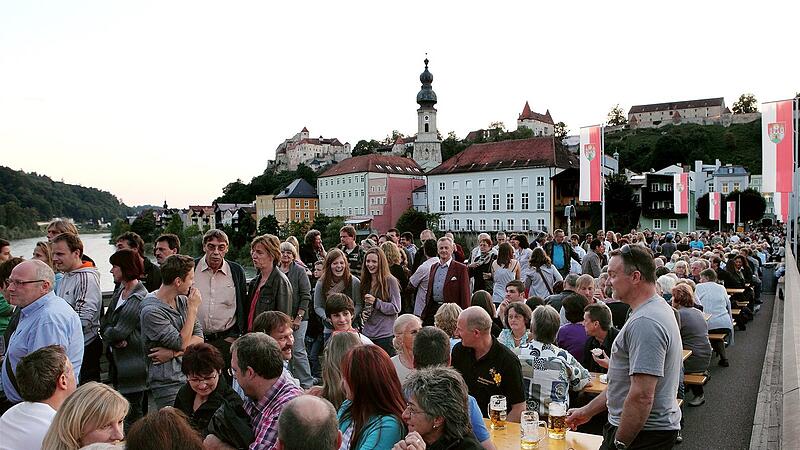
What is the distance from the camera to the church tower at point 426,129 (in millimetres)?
91312

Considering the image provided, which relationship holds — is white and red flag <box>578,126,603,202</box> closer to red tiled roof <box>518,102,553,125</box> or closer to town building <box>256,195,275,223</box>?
town building <box>256,195,275,223</box>

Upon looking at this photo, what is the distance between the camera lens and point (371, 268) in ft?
21.4

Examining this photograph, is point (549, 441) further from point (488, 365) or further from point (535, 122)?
point (535, 122)

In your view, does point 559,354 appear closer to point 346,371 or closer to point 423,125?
point 346,371

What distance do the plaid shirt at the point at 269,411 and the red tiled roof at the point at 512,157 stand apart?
61.3 meters

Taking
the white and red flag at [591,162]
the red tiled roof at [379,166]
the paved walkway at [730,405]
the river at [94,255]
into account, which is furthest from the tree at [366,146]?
the paved walkway at [730,405]

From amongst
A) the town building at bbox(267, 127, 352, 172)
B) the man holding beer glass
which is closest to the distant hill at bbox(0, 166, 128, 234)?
the man holding beer glass

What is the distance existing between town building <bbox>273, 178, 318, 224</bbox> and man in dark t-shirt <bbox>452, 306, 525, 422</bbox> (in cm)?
8853

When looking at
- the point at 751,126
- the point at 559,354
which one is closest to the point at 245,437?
the point at 559,354

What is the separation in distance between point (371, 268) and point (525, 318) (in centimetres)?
205

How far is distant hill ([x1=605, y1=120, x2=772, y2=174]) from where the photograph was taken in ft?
309

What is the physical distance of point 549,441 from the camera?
377cm

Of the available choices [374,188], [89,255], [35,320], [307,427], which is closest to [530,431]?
[307,427]

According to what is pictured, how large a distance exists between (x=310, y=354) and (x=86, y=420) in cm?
506
